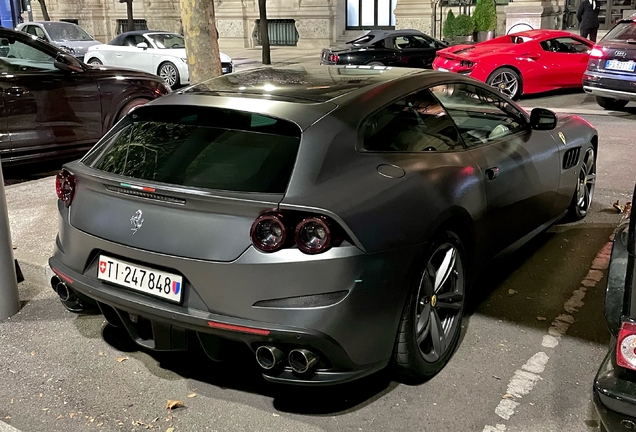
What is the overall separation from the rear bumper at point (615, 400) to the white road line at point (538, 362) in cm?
81

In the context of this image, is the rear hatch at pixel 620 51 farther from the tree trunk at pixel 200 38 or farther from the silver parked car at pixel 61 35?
the silver parked car at pixel 61 35

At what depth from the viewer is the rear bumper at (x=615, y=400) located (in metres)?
2.41

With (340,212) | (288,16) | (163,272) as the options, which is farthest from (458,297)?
(288,16)

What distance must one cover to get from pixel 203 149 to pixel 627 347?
6.87 feet

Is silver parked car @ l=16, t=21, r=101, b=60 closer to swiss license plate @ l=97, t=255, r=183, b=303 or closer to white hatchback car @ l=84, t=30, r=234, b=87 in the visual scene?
white hatchback car @ l=84, t=30, r=234, b=87

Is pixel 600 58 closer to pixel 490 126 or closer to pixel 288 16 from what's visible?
pixel 490 126

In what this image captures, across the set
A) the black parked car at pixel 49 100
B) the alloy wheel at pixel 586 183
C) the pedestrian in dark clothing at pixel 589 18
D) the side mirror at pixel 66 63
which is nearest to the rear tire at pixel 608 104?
the pedestrian in dark clothing at pixel 589 18

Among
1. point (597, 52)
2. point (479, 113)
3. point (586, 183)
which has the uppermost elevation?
point (479, 113)

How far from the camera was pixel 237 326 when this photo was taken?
305 cm

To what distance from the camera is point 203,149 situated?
3.49 meters

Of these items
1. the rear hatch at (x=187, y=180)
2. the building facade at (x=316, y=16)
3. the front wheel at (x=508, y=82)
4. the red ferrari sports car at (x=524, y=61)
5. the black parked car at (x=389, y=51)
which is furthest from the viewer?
the building facade at (x=316, y=16)

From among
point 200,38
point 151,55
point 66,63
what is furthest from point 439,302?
point 151,55

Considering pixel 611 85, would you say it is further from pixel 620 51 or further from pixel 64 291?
pixel 64 291

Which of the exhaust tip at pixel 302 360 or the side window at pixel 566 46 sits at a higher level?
the side window at pixel 566 46
